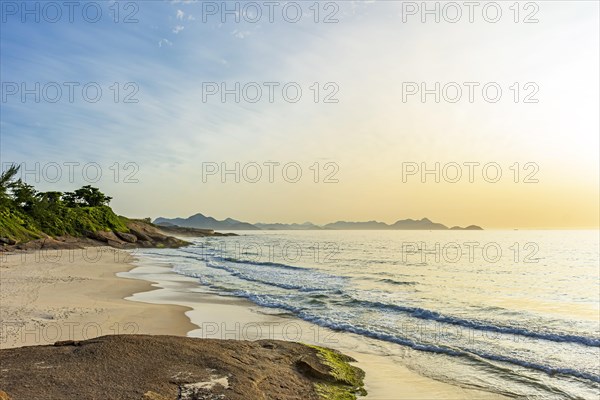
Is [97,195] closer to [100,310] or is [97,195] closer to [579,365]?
[100,310]

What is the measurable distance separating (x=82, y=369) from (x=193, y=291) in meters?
16.7

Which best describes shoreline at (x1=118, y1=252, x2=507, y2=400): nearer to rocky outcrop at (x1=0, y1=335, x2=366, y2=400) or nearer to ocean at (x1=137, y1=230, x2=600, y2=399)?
ocean at (x1=137, y1=230, x2=600, y2=399)

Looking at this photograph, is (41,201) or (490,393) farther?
(41,201)

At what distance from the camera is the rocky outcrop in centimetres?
560

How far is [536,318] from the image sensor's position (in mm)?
16891

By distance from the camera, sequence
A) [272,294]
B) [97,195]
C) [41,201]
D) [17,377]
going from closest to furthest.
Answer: [17,377], [272,294], [41,201], [97,195]

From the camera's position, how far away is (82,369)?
20.3 ft

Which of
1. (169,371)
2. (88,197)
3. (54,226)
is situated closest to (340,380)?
(169,371)

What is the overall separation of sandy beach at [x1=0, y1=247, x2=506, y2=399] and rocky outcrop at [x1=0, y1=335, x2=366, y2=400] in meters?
1.40

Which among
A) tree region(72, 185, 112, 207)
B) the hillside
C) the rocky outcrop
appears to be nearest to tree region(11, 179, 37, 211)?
the hillside

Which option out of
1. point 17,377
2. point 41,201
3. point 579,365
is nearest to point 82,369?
point 17,377

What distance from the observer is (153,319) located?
14.3 m

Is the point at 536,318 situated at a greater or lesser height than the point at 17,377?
lesser

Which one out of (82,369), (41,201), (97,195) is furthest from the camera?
(97,195)
